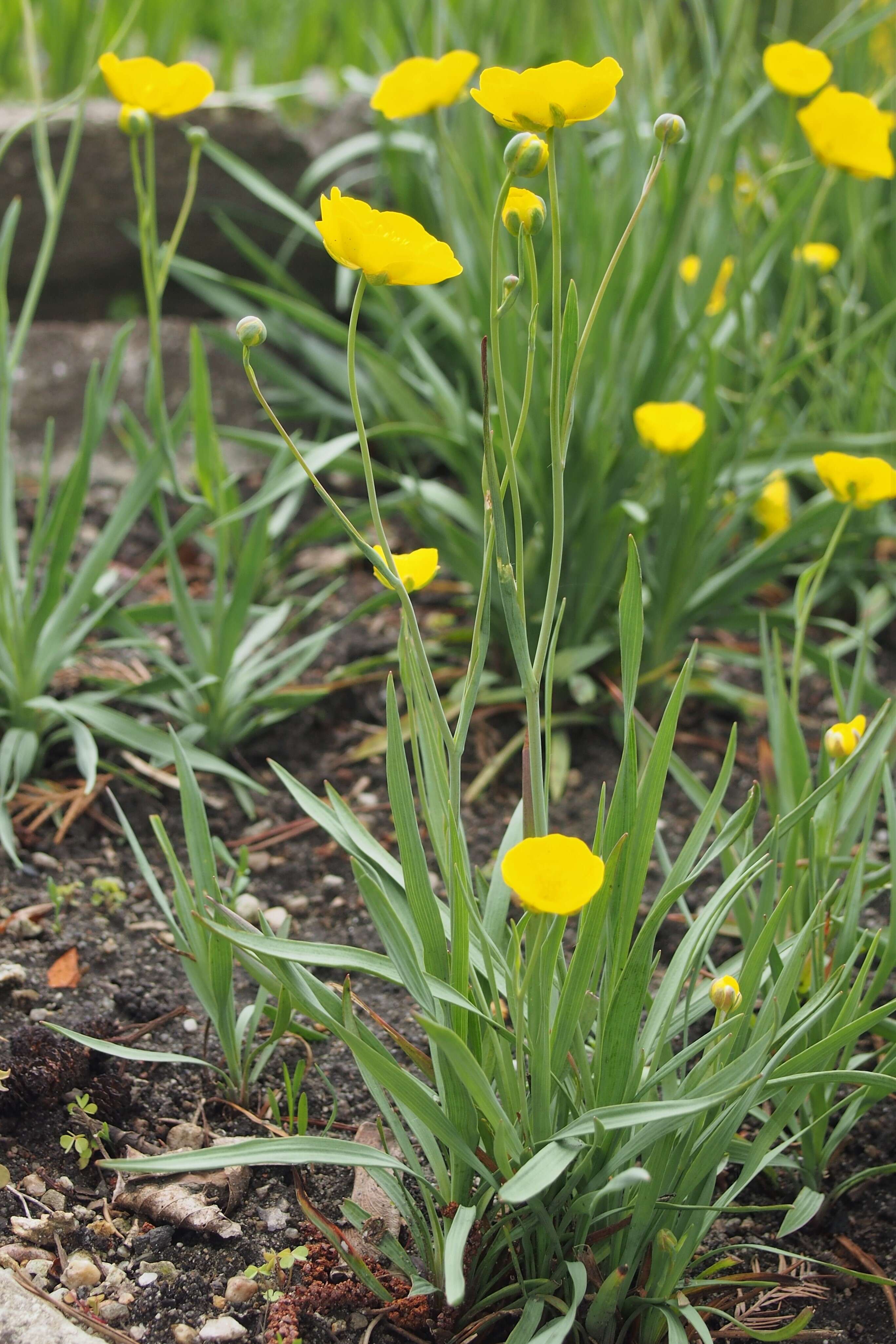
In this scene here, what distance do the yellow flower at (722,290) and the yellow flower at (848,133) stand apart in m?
0.46

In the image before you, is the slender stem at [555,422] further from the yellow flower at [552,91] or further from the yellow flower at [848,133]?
the yellow flower at [848,133]

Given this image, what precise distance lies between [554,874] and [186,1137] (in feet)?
1.99

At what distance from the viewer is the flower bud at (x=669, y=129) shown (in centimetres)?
82

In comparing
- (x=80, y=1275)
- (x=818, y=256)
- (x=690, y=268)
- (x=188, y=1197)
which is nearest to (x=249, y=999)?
(x=188, y=1197)

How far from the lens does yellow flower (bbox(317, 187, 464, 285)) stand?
751 millimetres

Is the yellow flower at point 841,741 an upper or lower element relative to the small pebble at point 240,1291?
upper

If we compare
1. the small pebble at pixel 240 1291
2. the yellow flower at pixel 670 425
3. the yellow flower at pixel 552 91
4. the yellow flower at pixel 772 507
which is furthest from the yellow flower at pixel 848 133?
the small pebble at pixel 240 1291

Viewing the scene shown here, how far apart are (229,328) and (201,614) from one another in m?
1.07

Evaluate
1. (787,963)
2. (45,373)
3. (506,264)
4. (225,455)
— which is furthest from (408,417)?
(787,963)

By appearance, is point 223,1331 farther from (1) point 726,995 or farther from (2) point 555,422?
(2) point 555,422

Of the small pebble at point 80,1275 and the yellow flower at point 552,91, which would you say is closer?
the yellow flower at point 552,91

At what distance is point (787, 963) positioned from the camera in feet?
3.14

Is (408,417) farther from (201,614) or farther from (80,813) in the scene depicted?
(80,813)

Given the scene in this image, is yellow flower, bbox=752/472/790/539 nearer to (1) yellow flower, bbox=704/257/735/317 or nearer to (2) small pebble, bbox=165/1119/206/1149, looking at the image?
(1) yellow flower, bbox=704/257/735/317
